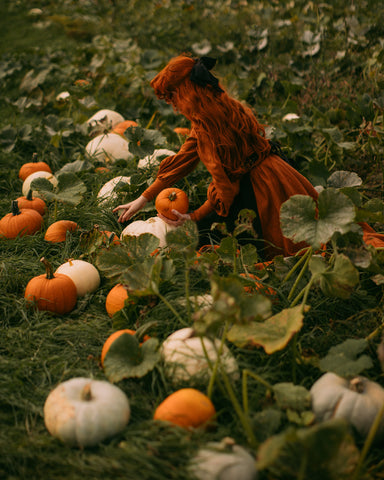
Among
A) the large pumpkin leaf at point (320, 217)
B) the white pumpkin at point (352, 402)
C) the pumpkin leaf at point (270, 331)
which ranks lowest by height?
the white pumpkin at point (352, 402)

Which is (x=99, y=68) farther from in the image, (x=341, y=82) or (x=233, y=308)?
(x=233, y=308)

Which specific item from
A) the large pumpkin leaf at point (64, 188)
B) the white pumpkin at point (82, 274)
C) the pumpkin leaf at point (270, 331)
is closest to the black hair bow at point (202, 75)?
the large pumpkin leaf at point (64, 188)

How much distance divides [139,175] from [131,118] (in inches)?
58.2

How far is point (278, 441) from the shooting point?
1060 mm

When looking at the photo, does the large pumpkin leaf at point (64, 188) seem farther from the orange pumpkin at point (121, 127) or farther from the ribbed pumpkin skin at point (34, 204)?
the orange pumpkin at point (121, 127)

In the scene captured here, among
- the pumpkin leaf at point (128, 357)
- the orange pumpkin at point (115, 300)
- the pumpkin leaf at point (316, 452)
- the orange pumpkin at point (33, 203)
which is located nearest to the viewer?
the pumpkin leaf at point (316, 452)

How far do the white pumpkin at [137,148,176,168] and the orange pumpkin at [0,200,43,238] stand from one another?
0.72 metres

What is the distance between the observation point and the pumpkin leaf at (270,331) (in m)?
1.35

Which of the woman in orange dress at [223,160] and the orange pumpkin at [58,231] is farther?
the orange pumpkin at [58,231]

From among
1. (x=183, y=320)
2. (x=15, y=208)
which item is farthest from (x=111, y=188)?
(x=183, y=320)

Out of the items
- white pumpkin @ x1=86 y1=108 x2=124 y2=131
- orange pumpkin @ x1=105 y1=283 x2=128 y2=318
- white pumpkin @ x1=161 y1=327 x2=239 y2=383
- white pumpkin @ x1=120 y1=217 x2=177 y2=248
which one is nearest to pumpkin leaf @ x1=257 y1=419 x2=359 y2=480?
white pumpkin @ x1=161 y1=327 x2=239 y2=383

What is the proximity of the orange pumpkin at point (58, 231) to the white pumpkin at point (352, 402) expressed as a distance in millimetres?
1509

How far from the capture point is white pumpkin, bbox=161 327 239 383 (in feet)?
4.82

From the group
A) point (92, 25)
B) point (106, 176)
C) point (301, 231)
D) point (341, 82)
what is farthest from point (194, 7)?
point (301, 231)
